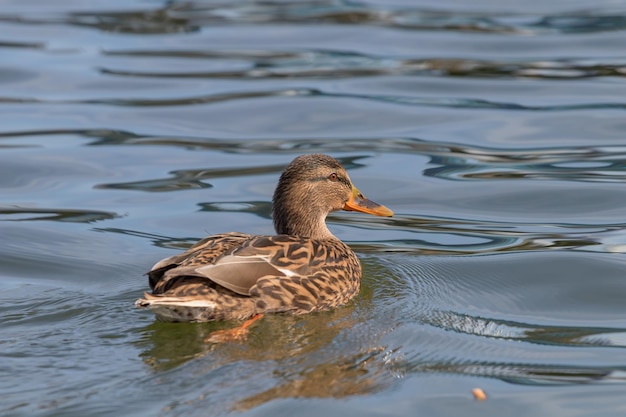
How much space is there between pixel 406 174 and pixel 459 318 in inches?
176

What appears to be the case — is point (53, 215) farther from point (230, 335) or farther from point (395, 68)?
point (395, 68)

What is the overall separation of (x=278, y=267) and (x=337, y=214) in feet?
12.0

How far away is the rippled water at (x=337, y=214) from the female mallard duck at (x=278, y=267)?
0.55ft

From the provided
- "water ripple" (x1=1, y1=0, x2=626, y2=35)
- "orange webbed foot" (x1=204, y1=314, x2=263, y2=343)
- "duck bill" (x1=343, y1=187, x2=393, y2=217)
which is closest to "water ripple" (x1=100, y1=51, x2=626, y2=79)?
"water ripple" (x1=1, y1=0, x2=626, y2=35)

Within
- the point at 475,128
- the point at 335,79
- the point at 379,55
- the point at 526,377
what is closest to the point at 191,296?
the point at 526,377

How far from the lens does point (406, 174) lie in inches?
501

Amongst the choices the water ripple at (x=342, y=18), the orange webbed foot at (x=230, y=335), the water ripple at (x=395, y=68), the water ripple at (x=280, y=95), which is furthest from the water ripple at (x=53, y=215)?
the water ripple at (x=342, y=18)

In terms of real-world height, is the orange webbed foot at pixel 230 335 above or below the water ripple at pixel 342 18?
below

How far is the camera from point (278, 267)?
8.25 m

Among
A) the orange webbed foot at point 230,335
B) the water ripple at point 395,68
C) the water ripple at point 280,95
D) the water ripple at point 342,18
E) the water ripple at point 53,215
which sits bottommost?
the water ripple at point 53,215

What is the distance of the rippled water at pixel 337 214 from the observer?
23.2 ft

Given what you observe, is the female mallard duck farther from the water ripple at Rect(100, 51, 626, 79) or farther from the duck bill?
the water ripple at Rect(100, 51, 626, 79)

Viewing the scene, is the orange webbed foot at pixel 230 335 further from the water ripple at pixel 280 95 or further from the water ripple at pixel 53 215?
the water ripple at pixel 280 95

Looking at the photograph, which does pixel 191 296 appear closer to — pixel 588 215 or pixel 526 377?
pixel 526 377
